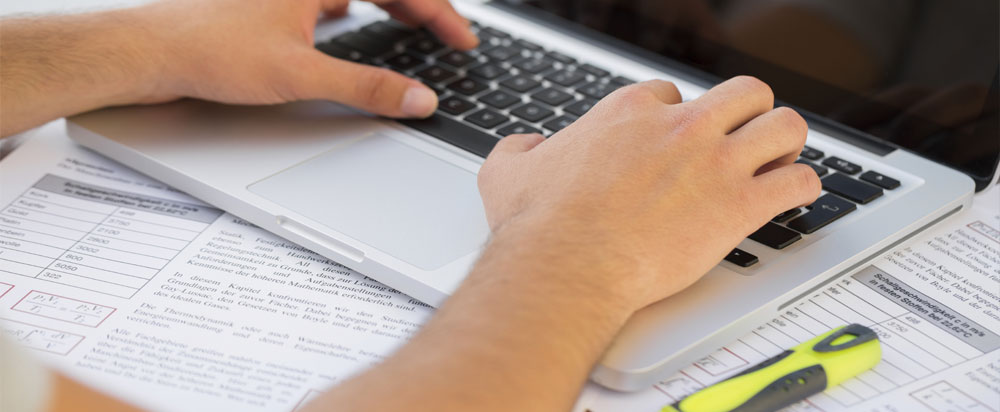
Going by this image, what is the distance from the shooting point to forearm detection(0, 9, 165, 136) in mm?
862

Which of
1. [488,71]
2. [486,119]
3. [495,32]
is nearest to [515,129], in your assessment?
[486,119]

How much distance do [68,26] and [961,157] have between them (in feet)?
2.85

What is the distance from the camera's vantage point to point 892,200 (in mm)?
764

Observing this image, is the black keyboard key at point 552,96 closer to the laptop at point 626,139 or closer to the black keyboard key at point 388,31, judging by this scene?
the laptop at point 626,139

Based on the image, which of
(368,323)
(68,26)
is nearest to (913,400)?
(368,323)

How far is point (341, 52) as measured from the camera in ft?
3.37

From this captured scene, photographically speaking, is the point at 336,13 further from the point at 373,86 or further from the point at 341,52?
the point at 373,86

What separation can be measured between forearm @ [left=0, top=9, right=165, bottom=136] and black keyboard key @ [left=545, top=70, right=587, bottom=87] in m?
0.39

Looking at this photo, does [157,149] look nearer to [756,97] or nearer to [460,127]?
[460,127]

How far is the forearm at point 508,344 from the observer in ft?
1.65

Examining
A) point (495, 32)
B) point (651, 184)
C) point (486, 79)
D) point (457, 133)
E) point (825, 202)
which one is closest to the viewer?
point (651, 184)

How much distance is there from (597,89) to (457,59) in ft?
0.57

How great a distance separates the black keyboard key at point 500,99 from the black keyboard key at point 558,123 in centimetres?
6

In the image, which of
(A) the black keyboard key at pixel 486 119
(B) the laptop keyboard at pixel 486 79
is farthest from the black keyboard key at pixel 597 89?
(A) the black keyboard key at pixel 486 119
